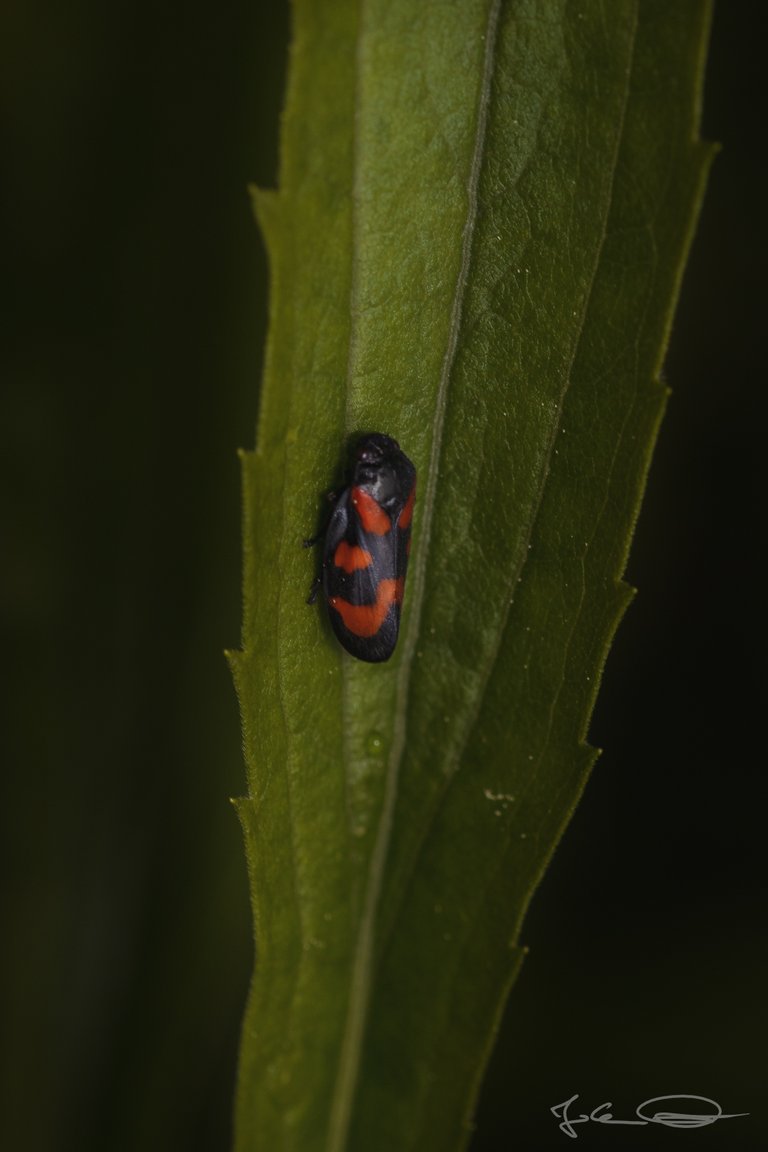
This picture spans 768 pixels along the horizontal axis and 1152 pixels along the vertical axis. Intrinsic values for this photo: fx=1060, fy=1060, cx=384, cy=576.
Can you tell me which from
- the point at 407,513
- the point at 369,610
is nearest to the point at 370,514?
the point at 407,513

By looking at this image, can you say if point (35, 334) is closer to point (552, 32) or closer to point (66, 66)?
point (66, 66)

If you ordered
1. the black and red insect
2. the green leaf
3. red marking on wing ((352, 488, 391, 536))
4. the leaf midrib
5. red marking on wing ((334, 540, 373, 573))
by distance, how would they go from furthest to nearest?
1. red marking on wing ((334, 540, 373, 573))
2. red marking on wing ((352, 488, 391, 536))
3. the black and red insect
4. the leaf midrib
5. the green leaf
